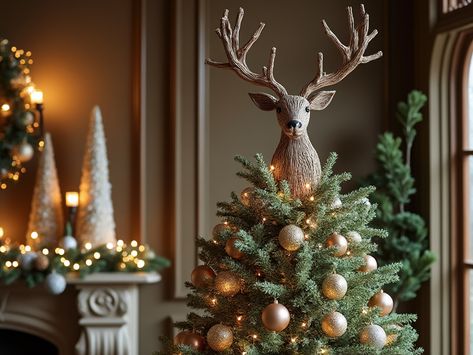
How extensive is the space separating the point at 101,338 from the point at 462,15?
2.65 meters

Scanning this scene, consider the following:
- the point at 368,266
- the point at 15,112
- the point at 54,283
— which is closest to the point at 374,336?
the point at 368,266

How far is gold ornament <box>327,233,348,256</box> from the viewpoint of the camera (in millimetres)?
2172

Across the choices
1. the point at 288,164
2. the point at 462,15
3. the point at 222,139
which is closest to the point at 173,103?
the point at 222,139

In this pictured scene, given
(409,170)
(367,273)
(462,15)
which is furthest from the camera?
(409,170)

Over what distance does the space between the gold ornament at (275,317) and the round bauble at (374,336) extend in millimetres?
245

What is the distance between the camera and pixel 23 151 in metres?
3.99

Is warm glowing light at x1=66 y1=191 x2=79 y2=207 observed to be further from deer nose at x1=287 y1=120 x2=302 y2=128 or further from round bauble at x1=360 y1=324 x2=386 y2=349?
round bauble at x1=360 y1=324 x2=386 y2=349

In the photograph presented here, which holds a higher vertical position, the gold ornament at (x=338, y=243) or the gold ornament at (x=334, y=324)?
the gold ornament at (x=338, y=243)

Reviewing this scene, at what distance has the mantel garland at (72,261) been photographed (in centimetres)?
390

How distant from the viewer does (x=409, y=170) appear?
13.4ft

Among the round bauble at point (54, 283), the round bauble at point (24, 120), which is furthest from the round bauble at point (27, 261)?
the round bauble at point (24, 120)

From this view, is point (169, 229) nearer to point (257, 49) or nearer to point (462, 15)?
point (257, 49)

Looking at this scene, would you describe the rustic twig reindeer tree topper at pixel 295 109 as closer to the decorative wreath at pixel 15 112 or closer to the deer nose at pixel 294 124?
the deer nose at pixel 294 124

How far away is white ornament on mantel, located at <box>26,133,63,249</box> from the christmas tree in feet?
6.30
